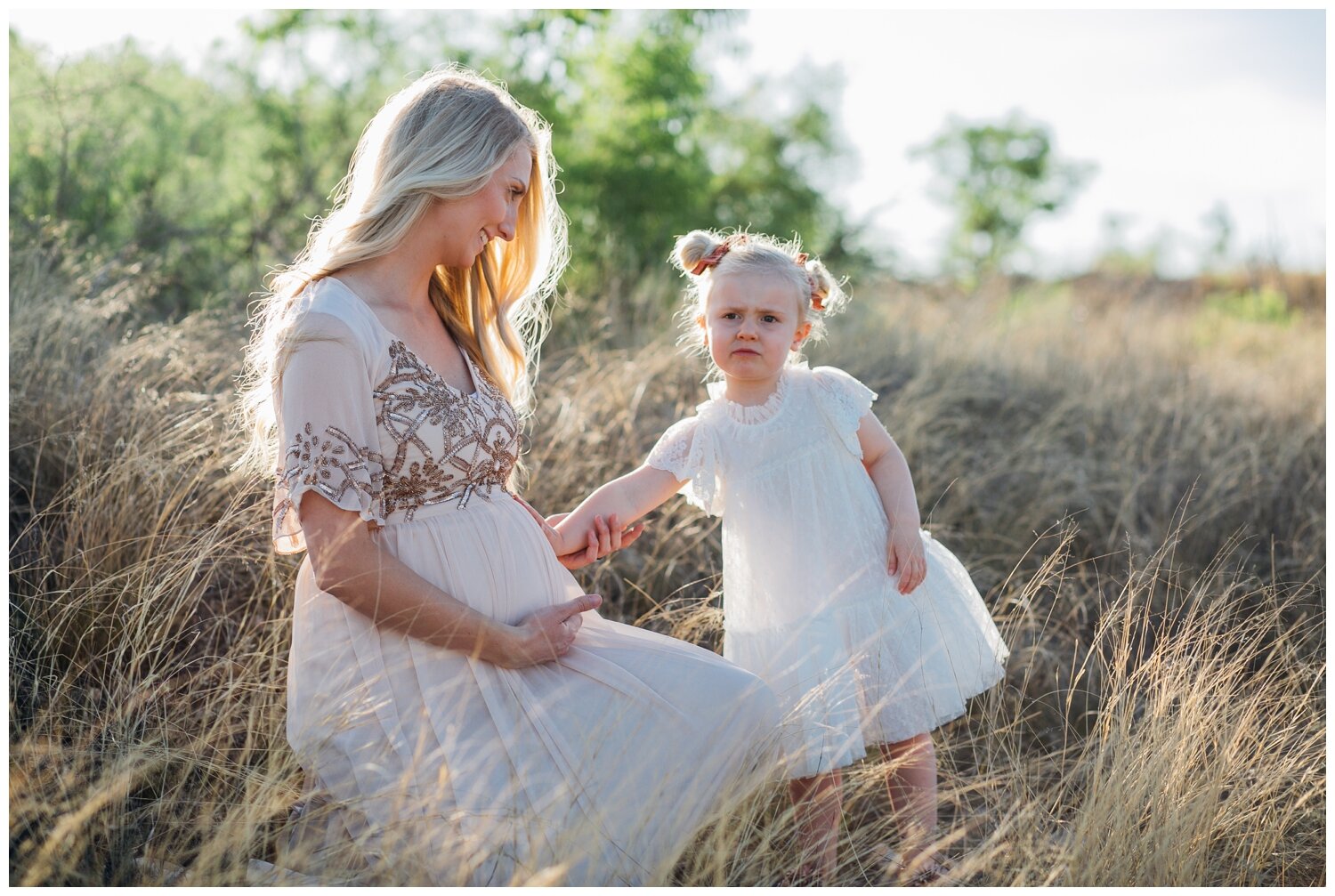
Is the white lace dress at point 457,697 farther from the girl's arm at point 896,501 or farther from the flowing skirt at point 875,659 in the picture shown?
the girl's arm at point 896,501

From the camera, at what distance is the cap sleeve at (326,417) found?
1903 mm

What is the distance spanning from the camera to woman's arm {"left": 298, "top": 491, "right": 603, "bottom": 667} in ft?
6.31

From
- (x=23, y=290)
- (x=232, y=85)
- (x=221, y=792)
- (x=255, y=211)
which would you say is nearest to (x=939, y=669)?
(x=221, y=792)

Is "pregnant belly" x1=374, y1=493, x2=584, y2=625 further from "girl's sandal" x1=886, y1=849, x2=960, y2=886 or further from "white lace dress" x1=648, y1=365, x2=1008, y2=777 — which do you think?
"girl's sandal" x1=886, y1=849, x2=960, y2=886

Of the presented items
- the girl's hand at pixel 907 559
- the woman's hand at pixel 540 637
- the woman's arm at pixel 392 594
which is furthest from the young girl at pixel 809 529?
the woman's arm at pixel 392 594

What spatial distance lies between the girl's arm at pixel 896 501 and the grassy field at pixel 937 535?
355mm

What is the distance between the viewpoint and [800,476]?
263 centimetres

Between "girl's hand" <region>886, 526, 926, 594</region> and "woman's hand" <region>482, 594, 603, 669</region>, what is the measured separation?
835 millimetres

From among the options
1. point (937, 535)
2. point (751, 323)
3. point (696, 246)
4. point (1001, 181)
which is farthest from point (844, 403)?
point (1001, 181)

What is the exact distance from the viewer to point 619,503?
8.69ft

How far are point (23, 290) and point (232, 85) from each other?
3.65 metres

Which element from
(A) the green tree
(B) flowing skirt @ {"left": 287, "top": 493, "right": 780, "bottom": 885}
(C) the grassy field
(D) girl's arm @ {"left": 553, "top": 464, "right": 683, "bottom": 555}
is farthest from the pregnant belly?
(A) the green tree

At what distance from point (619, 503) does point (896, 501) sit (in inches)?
27.8

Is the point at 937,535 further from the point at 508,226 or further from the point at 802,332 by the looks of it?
the point at 508,226
